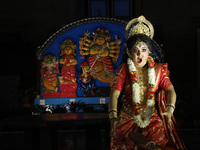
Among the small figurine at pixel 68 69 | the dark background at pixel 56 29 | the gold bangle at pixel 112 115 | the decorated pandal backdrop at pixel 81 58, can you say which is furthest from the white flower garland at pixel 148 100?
the dark background at pixel 56 29

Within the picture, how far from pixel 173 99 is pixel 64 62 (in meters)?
4.39

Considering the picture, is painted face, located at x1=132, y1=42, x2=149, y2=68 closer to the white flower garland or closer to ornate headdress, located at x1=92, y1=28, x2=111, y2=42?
the white flower garland

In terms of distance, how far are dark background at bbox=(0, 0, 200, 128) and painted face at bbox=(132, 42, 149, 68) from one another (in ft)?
17.0

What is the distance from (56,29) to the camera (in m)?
9.04

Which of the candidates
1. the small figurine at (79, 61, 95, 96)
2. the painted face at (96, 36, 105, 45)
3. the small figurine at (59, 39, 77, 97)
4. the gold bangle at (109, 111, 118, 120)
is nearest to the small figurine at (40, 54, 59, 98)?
the small figurine at (59, 39, 77, 97)

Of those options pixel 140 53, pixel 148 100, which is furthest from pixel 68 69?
pixel 148 100

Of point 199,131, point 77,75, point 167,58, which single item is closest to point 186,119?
point 199,131

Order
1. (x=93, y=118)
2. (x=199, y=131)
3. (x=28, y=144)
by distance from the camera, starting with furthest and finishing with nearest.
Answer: (x=199, y=131), (x=28, y=144), (x=93, y=118)

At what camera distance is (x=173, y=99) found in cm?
375

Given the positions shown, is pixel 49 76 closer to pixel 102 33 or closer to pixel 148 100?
pixel 102 33

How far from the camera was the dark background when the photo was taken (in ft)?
29.5

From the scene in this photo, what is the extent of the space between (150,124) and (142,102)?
225mm

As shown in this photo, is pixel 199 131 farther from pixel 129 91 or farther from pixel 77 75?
pixel 129 91

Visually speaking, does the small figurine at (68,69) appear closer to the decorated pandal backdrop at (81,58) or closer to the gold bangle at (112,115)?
the decorated pandal backdrop at (81,58)
